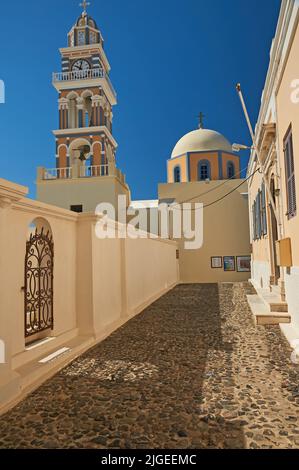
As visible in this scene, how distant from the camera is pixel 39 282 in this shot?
4.57 meters

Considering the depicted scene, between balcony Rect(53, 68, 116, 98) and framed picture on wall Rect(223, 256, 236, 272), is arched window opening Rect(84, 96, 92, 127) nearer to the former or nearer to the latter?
balcony Rect(53, 68, 116, 98)

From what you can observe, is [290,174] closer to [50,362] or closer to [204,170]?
[50,362]

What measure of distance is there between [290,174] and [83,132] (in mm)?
16871

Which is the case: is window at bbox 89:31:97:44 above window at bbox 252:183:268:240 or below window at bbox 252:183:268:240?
above

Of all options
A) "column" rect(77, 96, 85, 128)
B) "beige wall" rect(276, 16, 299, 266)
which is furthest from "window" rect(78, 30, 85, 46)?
"beige wall" rect(276, 16, 299, 266)

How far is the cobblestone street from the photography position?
2578 mm

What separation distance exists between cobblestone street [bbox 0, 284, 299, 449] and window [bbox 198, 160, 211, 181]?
17.9 m

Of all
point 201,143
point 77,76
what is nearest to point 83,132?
point 77,76

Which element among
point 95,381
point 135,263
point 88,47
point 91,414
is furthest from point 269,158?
point 88,47

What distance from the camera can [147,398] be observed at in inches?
131

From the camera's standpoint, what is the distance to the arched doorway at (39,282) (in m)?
4.40

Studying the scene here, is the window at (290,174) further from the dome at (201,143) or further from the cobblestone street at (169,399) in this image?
the dome at (201,143)
